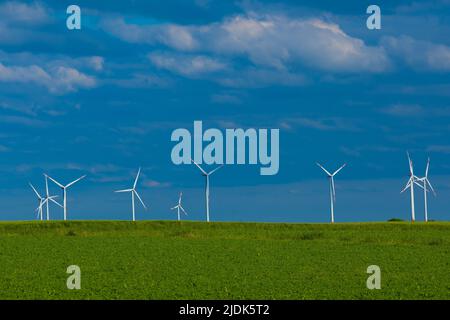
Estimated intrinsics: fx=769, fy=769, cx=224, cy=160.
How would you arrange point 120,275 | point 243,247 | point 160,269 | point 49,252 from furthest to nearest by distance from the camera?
point 243,247 → point 49,252 → point 160,269 → point 120,275

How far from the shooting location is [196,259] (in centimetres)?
4925

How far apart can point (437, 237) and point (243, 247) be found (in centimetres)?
1967

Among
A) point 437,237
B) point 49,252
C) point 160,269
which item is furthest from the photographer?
point 437,237

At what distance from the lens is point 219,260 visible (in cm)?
4878

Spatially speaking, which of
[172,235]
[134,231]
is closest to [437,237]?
[172,235]

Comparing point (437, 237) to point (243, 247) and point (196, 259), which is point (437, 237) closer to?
point (243, 247)

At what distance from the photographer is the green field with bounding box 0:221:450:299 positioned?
34094 millimetres

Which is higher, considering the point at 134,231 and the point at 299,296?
the point at 134,231

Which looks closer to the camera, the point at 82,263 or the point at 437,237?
the point at 82,263

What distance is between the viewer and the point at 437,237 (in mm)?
68750

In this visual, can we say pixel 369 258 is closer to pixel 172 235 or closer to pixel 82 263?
pixel 82 263

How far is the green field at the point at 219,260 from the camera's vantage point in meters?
34.1

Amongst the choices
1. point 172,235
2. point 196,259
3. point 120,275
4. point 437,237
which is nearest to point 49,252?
point 196,259
